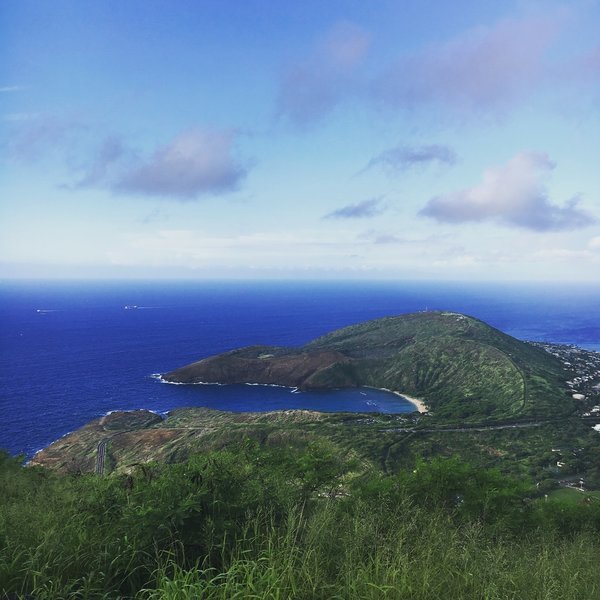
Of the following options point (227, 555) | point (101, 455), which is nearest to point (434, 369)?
point (101, 455)

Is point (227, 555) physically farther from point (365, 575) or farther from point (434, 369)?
point (434, 369)

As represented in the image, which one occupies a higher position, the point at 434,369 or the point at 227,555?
the point at 227,555

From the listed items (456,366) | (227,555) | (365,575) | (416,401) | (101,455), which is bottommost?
(101,455)

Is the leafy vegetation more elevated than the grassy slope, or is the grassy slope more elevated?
the leafy vegetation

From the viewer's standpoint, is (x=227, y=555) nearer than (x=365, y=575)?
No

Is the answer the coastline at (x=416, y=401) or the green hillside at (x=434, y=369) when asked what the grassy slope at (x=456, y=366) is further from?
the coastline at (x=416, y=401)

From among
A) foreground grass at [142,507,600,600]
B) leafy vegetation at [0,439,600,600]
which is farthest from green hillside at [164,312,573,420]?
foreground grass at [142,507,600,600]

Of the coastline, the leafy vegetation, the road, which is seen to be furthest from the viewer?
the coastline

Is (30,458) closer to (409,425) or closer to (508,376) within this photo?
(409,425)

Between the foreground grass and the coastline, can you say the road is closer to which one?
the foreground grass

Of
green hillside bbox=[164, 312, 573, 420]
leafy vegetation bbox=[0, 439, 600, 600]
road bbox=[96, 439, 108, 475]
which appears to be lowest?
road bbox=[96, 439, 108, 475]

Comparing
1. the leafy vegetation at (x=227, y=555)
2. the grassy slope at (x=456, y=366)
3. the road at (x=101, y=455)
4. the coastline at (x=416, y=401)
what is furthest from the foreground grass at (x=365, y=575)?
the coastline at (x=416, y=401)
